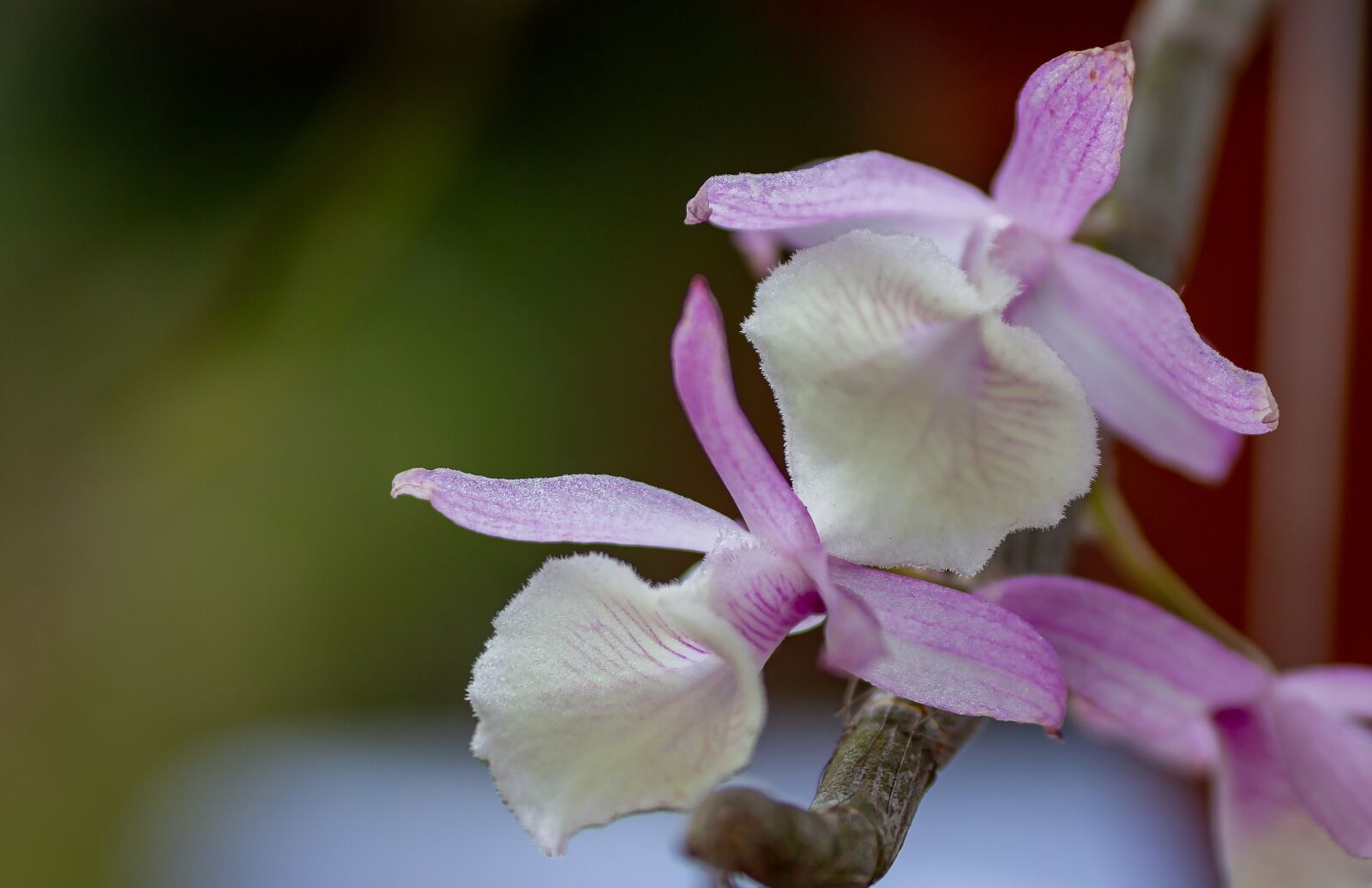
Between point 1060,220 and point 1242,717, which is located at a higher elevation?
point 1060,220

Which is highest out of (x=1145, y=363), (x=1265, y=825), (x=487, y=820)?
(x=1145, y=363)

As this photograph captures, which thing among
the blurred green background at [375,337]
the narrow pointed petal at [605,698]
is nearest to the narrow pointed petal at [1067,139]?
the narrow pointed petal at [605,698]

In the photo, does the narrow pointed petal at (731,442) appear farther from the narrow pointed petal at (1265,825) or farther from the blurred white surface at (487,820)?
the blurred white surface at (487,820)

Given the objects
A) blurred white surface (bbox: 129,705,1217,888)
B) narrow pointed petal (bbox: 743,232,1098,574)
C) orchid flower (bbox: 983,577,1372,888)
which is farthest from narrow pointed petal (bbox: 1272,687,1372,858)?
blurred white surface (bbox: 129,705,1217,888)

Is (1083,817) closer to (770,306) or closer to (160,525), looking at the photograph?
(160,525)

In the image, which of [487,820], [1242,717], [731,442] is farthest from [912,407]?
[487,820]

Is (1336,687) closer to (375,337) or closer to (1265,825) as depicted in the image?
(1265,825)

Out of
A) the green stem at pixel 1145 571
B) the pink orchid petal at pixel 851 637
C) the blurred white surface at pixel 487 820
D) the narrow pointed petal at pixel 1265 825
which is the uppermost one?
the pink orchid petal at pixel 851 637

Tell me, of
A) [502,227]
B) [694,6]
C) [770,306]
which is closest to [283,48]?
[502,227]
